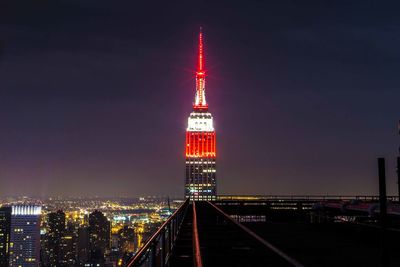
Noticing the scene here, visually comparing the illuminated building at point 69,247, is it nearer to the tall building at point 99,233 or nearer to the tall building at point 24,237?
the tall building at point 99,233

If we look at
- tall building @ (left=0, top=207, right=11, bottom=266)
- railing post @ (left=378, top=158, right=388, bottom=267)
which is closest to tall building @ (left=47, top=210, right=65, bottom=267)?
tall building @ (left=0, top=207, right=11, bottom=266)

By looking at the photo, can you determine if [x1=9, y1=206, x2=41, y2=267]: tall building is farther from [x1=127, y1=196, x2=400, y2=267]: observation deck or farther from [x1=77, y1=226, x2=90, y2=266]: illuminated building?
[x1=127, y1=196, x2=400, y2=267]: observation deck

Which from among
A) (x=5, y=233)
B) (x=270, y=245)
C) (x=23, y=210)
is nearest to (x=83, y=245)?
(x=5, y=233)

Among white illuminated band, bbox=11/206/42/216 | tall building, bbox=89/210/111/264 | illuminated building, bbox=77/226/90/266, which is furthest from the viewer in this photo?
white illuminated band, bbox=11/206/42/216

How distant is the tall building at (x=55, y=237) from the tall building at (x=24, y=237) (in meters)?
3.41

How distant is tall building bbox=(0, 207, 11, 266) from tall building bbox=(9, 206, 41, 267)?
1407 millimetres

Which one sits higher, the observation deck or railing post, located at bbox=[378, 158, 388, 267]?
railing post, located at bbox=[378, 158, 388, 267]

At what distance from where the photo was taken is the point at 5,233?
166 m

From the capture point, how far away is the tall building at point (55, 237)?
491 feet

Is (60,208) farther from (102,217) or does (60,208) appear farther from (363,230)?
(363,230)

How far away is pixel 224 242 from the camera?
14562 mm

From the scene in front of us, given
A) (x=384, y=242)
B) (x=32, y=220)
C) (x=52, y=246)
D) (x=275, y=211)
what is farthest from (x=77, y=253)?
(x=384, y=242)

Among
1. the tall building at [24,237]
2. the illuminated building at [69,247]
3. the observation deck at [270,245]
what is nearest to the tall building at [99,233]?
the illuminated building at [69,247]

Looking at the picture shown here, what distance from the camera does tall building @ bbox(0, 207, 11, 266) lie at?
15095cm
